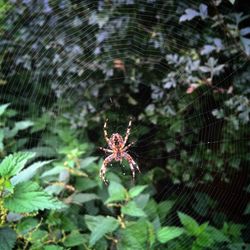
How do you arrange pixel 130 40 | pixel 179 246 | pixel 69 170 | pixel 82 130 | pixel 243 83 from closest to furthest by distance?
pixel 179 246
pixel 69 170
pixel 243 83
pixel 130 40
pixel 82 130

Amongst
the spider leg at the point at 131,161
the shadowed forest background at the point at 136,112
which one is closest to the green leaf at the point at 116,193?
the shadowed forest background at the point at 136,112

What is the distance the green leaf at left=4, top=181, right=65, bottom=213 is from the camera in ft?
4.59

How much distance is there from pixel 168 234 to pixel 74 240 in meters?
0.46

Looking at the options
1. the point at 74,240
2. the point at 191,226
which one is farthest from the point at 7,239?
the point at 191,226

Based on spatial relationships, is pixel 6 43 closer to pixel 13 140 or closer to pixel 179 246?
pixel 13 140

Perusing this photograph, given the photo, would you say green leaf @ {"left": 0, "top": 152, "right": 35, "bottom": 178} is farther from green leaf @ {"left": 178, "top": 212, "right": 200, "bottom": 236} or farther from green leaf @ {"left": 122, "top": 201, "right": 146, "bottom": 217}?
green leaf @ {"left": 178, "top": 212, "right": 200, "bottom": 236}

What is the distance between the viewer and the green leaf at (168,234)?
78.5 inches

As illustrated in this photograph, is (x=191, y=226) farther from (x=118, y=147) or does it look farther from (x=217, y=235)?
(x=118, y=147)

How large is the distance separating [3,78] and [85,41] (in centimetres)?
82

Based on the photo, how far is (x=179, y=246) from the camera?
2.16m

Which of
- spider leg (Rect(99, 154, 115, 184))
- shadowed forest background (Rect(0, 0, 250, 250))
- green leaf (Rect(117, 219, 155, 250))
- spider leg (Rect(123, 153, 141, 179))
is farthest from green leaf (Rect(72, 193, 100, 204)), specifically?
spider leg (Rect(123, 153, 141, 179))

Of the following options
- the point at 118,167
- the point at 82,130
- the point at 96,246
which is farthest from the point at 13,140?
the point at 96,246

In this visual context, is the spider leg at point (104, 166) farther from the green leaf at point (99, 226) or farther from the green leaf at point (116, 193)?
the green leaf at point (99, 226)

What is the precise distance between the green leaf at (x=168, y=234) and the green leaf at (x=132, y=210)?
14 centimetres
